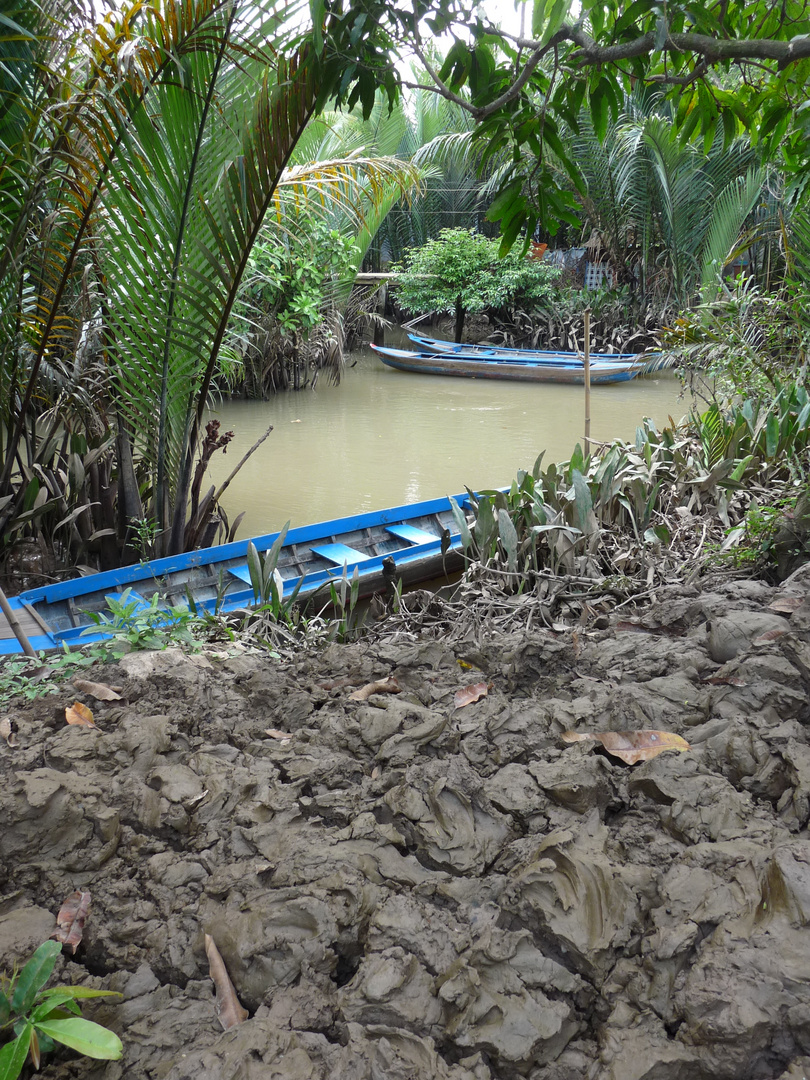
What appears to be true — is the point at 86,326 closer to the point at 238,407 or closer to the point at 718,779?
the point at 718,779

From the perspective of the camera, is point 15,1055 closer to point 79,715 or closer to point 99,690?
point 79,715

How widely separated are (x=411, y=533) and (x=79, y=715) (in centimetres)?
328

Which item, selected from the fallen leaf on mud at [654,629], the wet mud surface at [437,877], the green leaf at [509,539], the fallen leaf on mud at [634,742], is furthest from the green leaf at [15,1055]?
the green leaf at [509,539]

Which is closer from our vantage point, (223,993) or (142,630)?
(223,993)

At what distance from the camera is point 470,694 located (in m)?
1.97

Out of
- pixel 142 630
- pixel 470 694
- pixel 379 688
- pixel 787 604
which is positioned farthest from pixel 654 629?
pixel 142 630

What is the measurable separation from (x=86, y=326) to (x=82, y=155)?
1.16m

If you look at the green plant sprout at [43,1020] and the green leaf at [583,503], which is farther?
the green leaf at [583,503]

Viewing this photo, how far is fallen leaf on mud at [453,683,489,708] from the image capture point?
1.94m

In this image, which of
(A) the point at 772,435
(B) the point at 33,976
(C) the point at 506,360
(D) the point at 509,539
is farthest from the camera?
(C) the point at 506,360

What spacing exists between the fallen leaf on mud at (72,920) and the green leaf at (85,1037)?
0.76ft

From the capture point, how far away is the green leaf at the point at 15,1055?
91 cm

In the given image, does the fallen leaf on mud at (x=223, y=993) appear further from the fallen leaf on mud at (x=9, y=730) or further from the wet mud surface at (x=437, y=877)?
the fallen leaf on mud at (x=9, y=730)

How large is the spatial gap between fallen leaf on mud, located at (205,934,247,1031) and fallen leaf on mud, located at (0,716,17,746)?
0.85 metres
